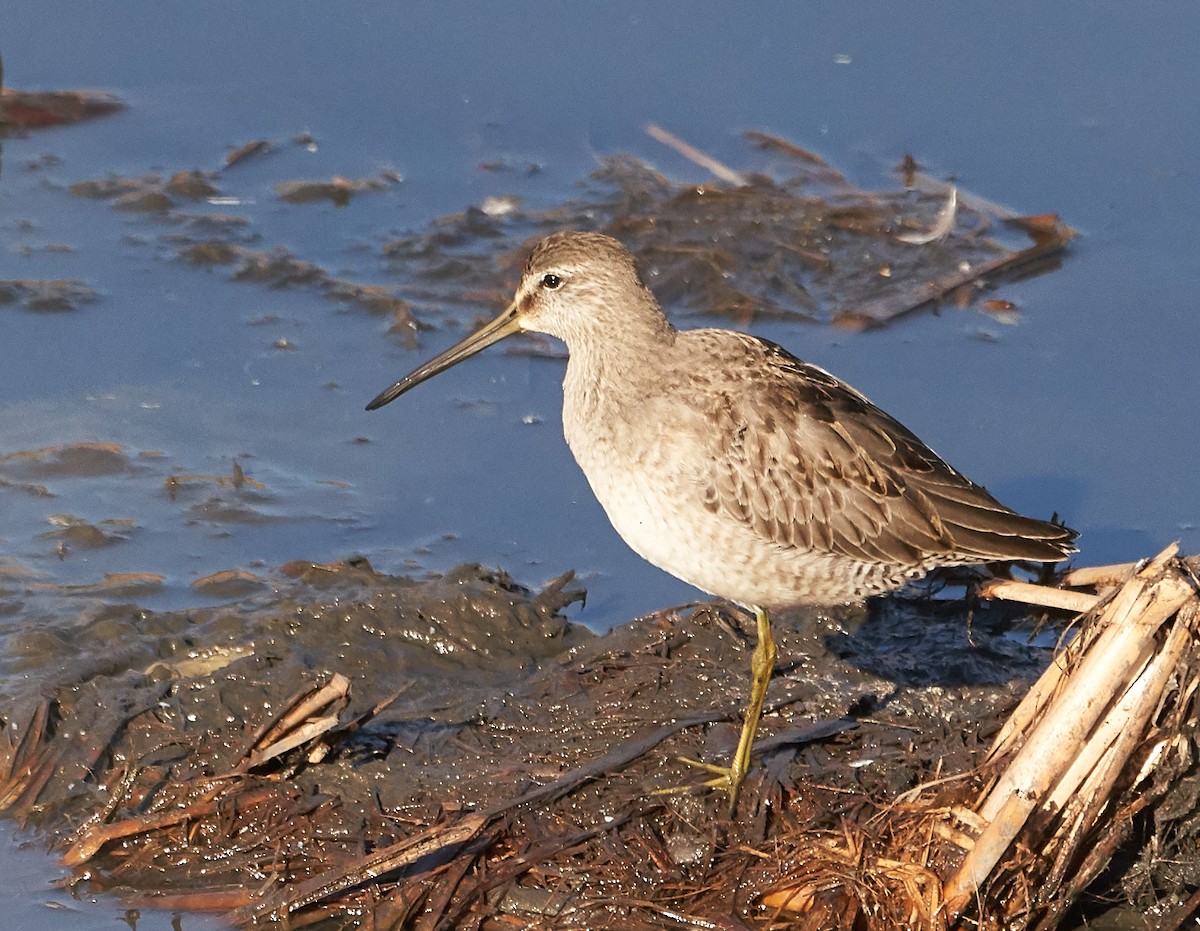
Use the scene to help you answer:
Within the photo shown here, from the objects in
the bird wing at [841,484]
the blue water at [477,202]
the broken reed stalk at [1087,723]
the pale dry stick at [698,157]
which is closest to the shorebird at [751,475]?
the bird wing at [841,484]

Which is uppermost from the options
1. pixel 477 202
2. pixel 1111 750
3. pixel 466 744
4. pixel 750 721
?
pixel 1111 750

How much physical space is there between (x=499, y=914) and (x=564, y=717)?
729mm

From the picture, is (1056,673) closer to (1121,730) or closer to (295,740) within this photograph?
(1121,730)

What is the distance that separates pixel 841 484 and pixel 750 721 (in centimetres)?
70

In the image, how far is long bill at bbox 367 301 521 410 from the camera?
5359mm

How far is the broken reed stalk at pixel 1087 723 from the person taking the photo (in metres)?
3.91

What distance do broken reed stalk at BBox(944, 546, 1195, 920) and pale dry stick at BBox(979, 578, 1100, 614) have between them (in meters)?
0.69

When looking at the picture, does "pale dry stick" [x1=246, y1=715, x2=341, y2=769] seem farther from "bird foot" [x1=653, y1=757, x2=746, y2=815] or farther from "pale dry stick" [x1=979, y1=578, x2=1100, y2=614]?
"pale dry stick" [x1=979, y1=578, x2=1100, y2=614]

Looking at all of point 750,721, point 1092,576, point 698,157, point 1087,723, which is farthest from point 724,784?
point 698,157

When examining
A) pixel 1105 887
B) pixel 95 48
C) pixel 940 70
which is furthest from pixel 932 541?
pixel 95 48

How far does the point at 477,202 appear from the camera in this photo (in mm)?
8000

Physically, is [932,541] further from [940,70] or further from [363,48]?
[363,48]

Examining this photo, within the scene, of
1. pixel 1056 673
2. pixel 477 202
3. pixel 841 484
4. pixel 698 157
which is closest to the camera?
pixel 1056 673

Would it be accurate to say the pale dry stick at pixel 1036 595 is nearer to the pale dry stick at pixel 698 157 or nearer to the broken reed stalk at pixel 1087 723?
the broken reed stalk at pixel 1087 723
